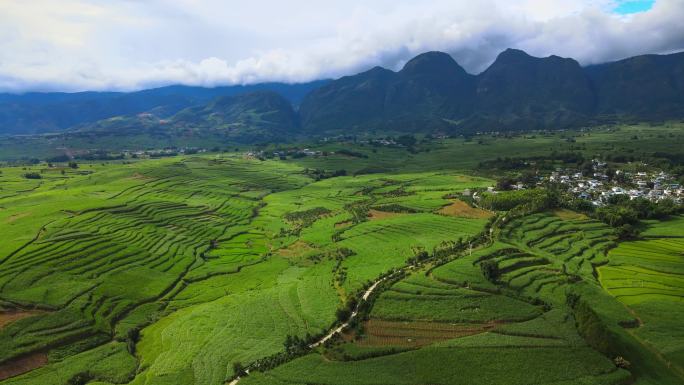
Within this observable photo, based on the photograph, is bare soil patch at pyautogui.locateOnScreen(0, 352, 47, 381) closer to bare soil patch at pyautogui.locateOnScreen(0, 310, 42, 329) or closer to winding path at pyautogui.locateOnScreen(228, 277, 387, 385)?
bare soil patch at pyautogui.locateOnScreen(0, 310, 42, 329)

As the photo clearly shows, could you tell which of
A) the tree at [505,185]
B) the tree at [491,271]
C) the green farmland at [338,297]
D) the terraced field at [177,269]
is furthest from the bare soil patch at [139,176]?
the tree at [491,271]

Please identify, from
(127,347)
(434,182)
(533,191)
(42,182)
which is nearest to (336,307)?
(127,347)

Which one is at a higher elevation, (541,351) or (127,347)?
(541,351)

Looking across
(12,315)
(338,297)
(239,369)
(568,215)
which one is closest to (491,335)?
(338,297)

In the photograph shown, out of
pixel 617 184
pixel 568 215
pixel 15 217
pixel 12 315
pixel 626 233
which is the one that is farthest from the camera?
pixel 617 184

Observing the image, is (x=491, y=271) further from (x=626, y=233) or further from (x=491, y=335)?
(x=626, y=233)

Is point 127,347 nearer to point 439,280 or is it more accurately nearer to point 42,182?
A: point 439,280
